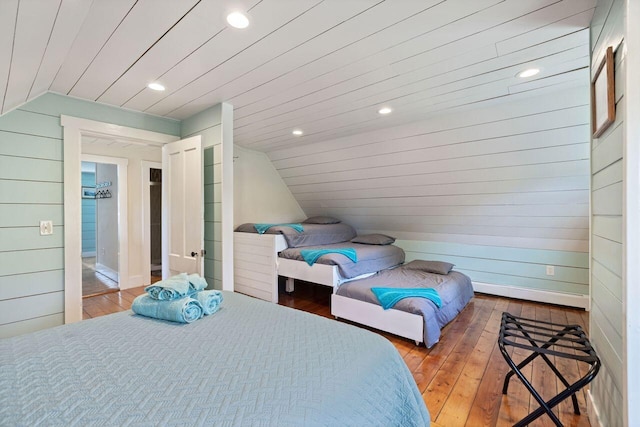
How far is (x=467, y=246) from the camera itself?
413 cm

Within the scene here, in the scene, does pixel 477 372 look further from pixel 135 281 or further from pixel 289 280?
pixel 135 281

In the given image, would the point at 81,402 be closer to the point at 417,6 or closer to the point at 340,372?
the point at 340,372

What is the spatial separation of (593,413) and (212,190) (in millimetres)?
2994

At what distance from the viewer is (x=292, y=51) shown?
171 cm

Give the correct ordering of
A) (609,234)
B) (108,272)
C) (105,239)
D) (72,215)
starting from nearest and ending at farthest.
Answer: (609,234) → (72,215) → (108,272) → (105,239)

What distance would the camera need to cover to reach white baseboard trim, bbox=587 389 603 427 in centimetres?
144

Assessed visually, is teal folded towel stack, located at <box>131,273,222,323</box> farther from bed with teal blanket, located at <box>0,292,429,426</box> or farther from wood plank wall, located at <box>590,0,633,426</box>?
wood plank wall, located at <box>590,0,633,426</box>

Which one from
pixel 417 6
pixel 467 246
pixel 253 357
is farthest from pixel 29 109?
pixel 467 246

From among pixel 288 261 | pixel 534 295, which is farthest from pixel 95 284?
pixel 534 295

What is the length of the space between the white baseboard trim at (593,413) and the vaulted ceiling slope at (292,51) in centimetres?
200

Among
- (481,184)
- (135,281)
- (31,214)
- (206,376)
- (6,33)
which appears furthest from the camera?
(135,281)

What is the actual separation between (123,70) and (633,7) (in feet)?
8.53

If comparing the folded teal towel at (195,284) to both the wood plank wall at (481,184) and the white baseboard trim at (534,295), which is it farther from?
the white baseboard trim at (534,295)

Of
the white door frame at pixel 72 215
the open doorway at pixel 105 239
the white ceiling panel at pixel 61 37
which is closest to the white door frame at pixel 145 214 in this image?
the open doorway at pixel 105 239
